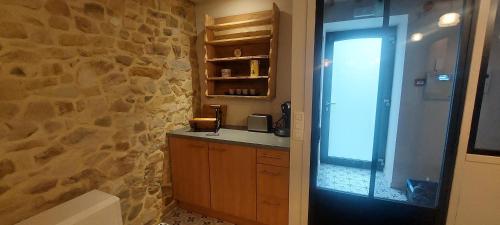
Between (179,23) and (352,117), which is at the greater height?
(179,23)

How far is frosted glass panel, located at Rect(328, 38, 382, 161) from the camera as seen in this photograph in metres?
2.94

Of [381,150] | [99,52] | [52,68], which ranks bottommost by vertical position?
[381,150]

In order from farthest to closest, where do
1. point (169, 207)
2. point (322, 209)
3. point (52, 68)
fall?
point (169, 207), point (322, 209), point (52, 68)

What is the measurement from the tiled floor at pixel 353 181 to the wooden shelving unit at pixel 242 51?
55.0 inches

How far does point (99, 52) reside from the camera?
1656mm

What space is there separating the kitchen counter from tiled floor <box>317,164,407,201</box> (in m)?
0.87

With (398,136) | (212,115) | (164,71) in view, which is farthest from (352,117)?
(164,71)

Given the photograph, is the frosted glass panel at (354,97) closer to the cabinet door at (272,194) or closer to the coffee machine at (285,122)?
the coffee machine at (285,122)

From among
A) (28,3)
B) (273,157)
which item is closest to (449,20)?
(273,157)

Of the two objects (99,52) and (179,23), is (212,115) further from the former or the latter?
(99,52)

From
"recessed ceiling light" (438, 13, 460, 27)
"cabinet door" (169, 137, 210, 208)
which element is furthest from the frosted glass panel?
"cabinet door" (169, 137, 210, 208)

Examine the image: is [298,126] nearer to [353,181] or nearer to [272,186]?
[272,186]

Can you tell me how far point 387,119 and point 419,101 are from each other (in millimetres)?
439

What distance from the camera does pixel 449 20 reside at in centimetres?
223
